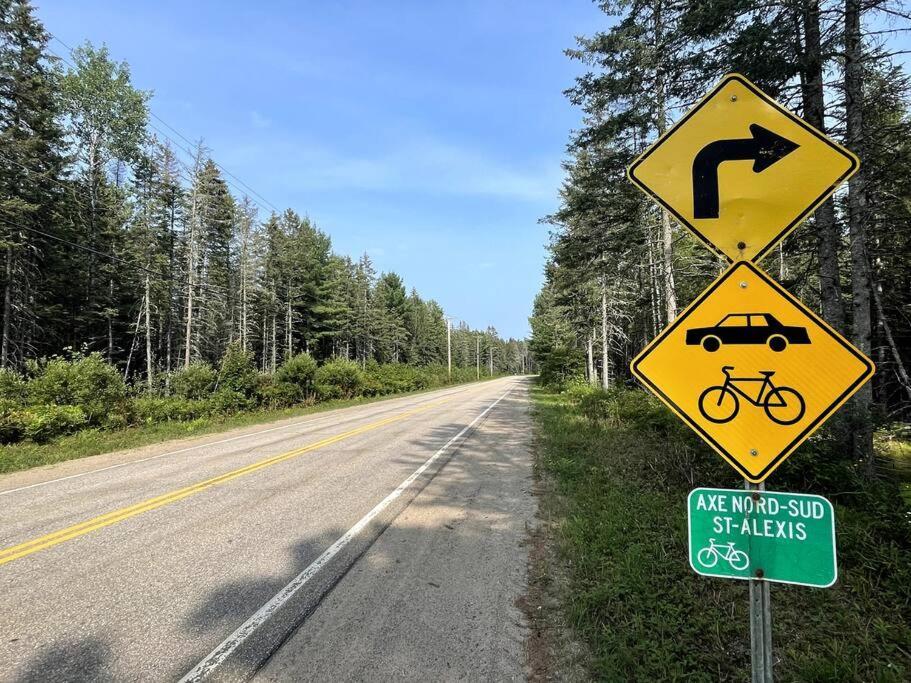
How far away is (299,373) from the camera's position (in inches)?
923

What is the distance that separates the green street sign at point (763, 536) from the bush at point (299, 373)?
74.0 feet

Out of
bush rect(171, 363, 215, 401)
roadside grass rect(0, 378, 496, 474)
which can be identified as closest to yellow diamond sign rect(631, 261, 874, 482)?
roadside grass rect(0, 378, 496, 474)

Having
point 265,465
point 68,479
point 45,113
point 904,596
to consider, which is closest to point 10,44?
point 45,113

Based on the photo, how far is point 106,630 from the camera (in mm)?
3328

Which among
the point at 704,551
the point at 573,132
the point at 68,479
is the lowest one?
the point at 68,479

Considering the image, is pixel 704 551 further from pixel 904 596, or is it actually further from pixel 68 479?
pixel 68 479

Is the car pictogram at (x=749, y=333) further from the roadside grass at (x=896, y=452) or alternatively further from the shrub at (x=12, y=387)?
the shrub at (x=12, y=387)

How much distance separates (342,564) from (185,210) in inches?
1270

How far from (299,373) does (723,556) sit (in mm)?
23580

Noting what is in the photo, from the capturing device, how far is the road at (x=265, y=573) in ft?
9.98

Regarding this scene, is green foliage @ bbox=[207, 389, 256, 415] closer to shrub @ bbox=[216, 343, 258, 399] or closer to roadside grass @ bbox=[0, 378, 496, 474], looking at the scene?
shrub @ bbox=[216, 343, 258, 399]

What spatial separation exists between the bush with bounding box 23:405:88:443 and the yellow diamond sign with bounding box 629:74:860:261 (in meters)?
15.6

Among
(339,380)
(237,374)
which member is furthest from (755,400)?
(339,380)

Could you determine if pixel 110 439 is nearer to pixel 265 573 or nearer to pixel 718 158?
pixel 265 573
